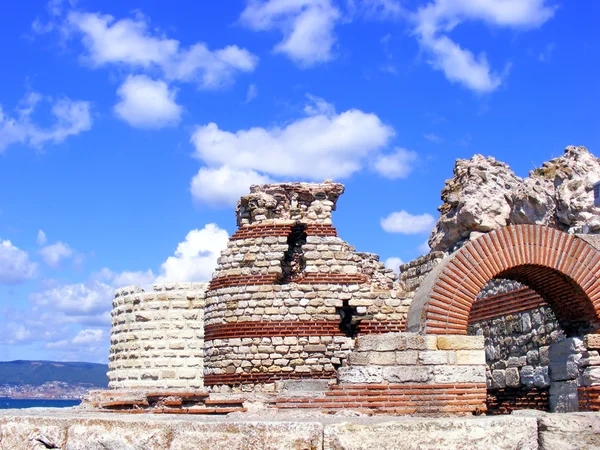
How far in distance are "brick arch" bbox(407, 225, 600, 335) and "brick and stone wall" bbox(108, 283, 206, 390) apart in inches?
392

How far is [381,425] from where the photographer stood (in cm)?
528

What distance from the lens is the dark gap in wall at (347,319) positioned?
45.4 ft

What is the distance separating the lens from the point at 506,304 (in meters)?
11.8

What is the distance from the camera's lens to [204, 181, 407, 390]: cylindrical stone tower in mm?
13422

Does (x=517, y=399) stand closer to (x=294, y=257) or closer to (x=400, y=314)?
(x=400, y=314)

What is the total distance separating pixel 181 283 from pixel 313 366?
6.02 metres

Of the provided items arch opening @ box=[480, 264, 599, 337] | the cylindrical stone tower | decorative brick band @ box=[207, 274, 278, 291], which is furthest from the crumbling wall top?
arch opening @ box=[480, 264, 599, 337]

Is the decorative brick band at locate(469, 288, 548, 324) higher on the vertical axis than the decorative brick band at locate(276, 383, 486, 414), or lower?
higher

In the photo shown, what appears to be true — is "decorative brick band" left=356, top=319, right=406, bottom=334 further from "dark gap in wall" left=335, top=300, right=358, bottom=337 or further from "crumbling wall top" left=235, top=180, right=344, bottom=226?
"crumbling wall top" left=235, top=180, right=344, bottom=226

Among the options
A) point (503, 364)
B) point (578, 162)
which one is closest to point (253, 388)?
point (503, 364)

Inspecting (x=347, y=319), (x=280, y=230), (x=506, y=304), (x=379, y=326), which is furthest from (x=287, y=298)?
(x=506, y=304)

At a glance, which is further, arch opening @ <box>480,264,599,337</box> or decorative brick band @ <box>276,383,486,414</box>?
arch opening @ <box>480,264,599,337</box>

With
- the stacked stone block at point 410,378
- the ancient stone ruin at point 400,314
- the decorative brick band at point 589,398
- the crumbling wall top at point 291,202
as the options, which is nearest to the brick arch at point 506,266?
the ancient stone ruin at point 400,314

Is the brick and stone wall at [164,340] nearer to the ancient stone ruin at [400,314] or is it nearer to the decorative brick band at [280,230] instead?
the ancient stone ruin at [400,314]
